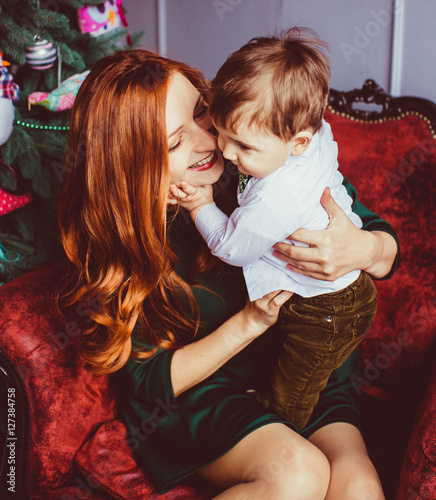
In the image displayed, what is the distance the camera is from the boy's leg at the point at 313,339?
1254mm

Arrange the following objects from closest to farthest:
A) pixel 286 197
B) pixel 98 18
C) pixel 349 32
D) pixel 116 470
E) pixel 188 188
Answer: pixel 286 197 → pixel 188 188 → pixel 116 470 → pixel 98 18 → pixel 349 32

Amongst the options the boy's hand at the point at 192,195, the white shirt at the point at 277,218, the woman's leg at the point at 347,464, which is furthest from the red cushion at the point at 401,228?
the boy's hand at the point at 192,195

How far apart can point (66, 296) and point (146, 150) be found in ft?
1.64

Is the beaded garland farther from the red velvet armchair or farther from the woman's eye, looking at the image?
the woman's eye

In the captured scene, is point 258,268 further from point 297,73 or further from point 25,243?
point 25,243

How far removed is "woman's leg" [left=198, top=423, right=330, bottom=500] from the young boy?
0.16m

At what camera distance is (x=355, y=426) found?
1.45 metres

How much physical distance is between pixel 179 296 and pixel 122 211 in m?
0.30

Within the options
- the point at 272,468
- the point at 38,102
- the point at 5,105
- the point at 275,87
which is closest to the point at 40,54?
the point at 38,102

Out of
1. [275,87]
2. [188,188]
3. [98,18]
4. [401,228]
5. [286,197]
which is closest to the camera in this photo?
[275,87]

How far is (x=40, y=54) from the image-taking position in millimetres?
1739

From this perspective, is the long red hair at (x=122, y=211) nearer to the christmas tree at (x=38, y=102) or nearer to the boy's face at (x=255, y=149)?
the boy's face at (x=255, y=149)

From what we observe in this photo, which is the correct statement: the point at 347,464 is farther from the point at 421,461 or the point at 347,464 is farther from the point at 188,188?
the point at 188,188

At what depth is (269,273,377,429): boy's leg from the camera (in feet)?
4.11
